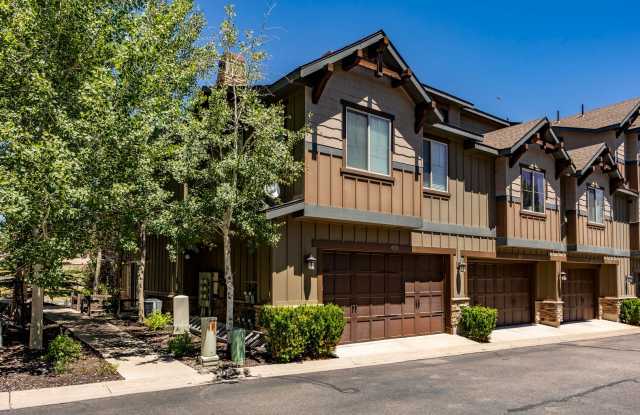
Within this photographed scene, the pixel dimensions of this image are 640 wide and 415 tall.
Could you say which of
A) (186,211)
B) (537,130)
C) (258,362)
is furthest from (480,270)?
(186,211)

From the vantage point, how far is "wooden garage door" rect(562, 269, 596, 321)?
81.6 ft

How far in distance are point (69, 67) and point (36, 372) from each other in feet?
23.2

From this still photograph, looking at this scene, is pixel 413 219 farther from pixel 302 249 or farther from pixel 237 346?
pixel 237 346

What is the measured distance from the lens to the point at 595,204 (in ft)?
80.8

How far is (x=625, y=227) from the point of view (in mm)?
27188

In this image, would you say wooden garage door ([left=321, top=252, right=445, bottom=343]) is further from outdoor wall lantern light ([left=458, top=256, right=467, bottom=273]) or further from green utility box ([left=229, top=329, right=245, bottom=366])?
green utility box ([left=229, top=329, right=245, bottom=366])

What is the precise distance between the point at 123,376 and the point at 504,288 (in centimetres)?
1576

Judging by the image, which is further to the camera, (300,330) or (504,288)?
(504,288)

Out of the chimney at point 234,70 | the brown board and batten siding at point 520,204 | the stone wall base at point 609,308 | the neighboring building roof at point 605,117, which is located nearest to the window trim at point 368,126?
the chimney at point 234,70

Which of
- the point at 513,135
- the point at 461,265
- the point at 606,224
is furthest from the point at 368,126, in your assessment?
the point at 606,224

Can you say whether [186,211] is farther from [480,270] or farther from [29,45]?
[480,270]

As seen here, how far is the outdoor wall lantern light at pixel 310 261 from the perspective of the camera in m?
14.1

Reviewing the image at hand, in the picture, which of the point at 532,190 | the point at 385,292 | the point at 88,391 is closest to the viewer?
the point at 88,391

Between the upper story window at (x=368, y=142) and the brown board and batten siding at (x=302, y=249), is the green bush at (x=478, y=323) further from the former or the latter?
the upper story window at (x=368, y=142)
